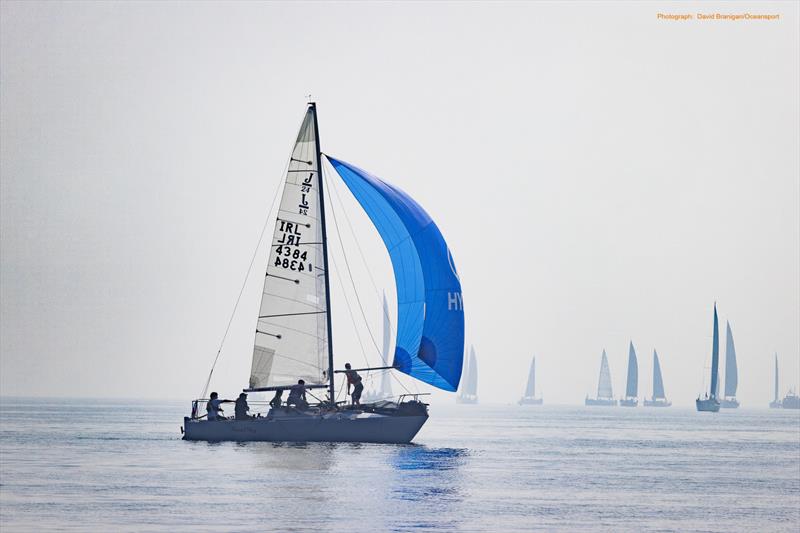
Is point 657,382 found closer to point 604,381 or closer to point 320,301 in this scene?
point 604,381

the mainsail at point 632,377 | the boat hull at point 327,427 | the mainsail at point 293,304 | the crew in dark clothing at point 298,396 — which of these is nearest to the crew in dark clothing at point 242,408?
the boat hull at point 327,427

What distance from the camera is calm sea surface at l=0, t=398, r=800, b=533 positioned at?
29.0 m

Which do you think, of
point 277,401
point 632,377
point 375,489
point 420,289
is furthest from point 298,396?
point 632,377

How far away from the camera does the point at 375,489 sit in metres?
34.6

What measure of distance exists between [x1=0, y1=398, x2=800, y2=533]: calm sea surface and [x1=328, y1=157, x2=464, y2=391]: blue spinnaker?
11.8 feet

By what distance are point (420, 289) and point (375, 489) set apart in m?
14.8

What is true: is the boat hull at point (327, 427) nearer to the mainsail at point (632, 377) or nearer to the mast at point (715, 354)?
the mast at point (715, 354)

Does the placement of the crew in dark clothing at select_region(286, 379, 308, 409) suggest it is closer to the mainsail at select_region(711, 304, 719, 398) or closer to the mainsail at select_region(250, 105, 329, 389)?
the mainsail at select_region(250, 105, 329, 389)

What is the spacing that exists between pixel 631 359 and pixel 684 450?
13298 centimetres

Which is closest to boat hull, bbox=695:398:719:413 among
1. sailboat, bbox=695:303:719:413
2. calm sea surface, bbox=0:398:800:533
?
sailboat, bbox=695:303:719:413

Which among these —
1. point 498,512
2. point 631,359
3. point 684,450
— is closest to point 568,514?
point 498,512

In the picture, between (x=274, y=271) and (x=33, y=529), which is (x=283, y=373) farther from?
(x=33, y=529)

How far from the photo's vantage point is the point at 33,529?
26469 mm

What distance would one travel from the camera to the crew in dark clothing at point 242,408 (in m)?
47.6
